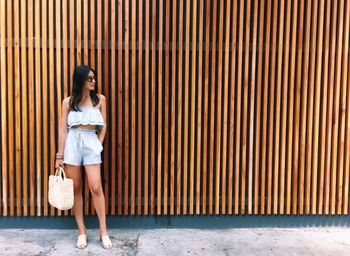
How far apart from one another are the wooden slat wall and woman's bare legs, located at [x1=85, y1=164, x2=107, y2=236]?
0.40 metres

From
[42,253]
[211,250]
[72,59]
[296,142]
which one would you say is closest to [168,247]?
[211,250]

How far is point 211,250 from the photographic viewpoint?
15.2 ft

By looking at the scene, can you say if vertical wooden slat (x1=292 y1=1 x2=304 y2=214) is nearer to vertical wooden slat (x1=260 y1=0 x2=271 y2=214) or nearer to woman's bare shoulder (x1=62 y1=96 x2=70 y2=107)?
vertical wooden slat (x1=260 y1=0 x2=271 y2=214)

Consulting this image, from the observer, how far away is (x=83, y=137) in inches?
179

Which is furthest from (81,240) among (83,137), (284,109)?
(284,109)

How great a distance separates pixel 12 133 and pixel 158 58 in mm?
2018

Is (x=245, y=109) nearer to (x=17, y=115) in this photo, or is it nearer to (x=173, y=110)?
(x=173, y=110)

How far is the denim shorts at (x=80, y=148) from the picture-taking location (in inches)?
179

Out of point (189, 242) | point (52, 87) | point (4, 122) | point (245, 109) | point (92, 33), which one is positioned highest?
point (92, 33)

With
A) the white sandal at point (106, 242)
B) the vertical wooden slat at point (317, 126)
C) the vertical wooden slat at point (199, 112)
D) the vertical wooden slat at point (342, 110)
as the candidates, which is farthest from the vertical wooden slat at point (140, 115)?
the vertical wooden slat at point (342, 110)

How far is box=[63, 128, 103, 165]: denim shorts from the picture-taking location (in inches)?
179

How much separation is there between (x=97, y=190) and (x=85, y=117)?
83 centimetres

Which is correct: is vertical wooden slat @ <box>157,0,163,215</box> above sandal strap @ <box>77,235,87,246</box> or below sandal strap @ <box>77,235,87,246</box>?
above

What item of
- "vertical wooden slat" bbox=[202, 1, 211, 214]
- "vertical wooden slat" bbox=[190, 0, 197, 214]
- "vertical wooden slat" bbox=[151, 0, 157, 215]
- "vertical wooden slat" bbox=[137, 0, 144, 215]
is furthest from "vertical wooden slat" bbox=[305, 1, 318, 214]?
"vertical wooden slat" bbox=[137, 0, 144, 215]
